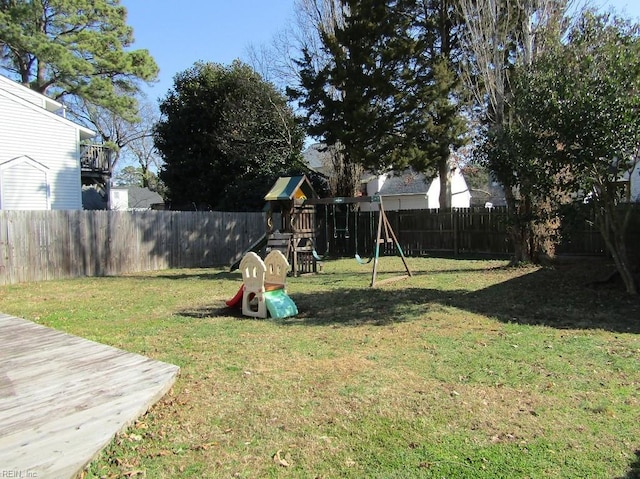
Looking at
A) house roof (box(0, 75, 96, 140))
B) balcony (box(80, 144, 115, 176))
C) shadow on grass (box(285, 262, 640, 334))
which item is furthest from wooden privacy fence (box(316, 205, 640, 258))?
balcony (box(80, 144, 115, 176))

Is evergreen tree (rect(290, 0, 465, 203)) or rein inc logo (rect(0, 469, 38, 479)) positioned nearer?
rein inc logo (rect(0, 469, 38, 479))

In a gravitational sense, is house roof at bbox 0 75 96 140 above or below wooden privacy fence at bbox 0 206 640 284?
above

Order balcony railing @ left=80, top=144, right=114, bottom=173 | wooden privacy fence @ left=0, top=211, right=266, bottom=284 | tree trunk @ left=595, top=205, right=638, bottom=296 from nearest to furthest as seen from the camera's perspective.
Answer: tree trunk @ left=595, top=205, right=638, bottom=296, wooden privacy fence @ left=0, top=211, right=266, bottom=284, balcony railing @ left=80, top=144, right=114, bottom=173

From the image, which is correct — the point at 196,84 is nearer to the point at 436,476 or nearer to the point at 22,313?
the point at 22,313

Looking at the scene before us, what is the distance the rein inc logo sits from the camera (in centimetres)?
281

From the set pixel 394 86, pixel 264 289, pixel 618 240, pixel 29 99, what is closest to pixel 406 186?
pixel 394 86

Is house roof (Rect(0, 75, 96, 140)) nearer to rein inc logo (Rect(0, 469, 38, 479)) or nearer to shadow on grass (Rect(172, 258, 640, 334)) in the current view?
shadow on grass (Rect(172, 258, 640, 334))

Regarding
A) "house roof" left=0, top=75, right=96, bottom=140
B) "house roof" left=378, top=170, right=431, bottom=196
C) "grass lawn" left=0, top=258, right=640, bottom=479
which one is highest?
"house roof" left=0, top=75, right=96, bottom=140

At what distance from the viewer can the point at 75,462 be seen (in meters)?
2.97

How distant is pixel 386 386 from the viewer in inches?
175

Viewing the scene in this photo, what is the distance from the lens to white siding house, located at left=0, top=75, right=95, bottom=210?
17531 mm

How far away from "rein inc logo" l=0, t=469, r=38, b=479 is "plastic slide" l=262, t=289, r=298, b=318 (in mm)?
5140

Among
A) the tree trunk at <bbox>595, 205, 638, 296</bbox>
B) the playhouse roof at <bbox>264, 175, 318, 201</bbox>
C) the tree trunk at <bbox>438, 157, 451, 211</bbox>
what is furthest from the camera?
the tree trunk at <bbox>438, 157, 451, 211</bbox>

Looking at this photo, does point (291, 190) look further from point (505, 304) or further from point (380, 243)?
point (505, 304)
